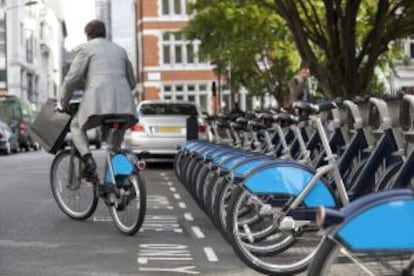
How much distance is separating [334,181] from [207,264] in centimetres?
132

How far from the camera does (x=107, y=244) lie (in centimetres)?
869

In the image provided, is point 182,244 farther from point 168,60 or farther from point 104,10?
point 104,10

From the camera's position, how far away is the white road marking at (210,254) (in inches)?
309

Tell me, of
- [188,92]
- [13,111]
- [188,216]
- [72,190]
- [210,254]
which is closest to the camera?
[210,254]

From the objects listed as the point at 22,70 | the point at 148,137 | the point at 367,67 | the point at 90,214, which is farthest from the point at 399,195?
the point at 22,70

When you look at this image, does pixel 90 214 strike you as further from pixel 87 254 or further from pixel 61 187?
pixel 87 254

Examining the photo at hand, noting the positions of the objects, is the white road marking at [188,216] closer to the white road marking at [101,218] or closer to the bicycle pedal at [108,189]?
the white road marking at [101,218]

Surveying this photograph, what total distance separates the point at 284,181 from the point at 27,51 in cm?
8194

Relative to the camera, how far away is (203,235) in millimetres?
9359

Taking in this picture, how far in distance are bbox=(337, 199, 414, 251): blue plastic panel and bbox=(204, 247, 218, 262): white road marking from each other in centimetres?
396

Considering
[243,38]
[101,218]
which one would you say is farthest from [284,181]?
[243,38]

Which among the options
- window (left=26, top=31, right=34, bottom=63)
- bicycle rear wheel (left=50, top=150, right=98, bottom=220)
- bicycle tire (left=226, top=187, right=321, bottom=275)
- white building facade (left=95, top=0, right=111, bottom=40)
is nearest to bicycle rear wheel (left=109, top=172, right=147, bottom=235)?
bicycle rear wheel (left=50, top=150, right=98, bottom=220)

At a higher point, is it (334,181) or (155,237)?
(334,181)

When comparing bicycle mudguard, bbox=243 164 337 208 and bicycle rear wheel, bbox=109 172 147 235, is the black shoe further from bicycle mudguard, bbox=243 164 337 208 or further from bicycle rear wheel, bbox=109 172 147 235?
bicycle mudguard, bbox=243 164 337 208
